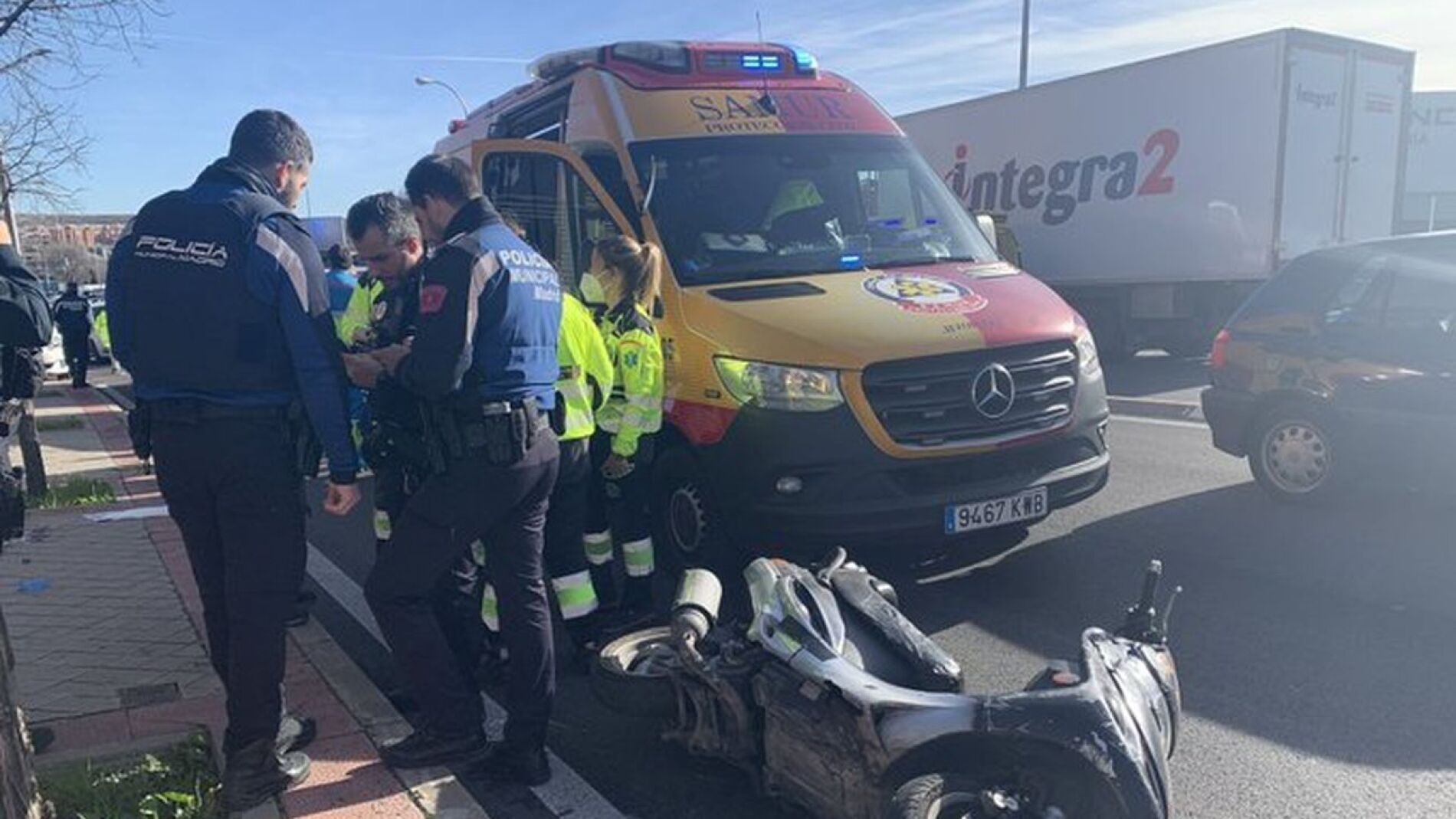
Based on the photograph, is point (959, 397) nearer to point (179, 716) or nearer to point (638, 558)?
point (638, 558)

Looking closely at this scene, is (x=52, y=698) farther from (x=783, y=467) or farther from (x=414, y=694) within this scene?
(x=783, y=467)

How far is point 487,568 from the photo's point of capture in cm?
366

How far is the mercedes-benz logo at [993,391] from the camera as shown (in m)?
4.83

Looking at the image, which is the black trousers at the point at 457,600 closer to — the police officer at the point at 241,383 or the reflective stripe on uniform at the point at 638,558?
the reflective stripe on uniform at the point at 638,558

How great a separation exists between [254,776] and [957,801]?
2.18 metres

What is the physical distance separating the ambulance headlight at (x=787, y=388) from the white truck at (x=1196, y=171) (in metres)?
10.6

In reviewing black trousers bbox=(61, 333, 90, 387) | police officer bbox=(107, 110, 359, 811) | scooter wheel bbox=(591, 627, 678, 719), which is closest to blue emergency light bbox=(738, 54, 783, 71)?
police officer bbox=(107, 110, 359, 811)

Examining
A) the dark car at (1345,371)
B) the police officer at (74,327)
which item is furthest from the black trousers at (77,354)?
the dark car at (1345,371)

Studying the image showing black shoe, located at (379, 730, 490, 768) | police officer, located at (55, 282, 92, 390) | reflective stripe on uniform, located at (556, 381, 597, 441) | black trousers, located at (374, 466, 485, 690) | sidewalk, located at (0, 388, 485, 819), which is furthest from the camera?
police officer, located at (55, 282, 92, 390)

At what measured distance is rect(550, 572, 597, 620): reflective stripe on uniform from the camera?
4387 millimetres

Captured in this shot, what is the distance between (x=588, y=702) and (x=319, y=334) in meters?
1.84

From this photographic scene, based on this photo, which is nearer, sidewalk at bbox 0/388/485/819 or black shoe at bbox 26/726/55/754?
sidewalk at bbox 0/388/485/819

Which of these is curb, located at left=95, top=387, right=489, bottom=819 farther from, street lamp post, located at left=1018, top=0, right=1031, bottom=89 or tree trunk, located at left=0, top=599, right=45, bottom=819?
street lamp post, located at left=1018, top=0, right=1031, bottom=89

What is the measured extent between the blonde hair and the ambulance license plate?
5.38 ft
